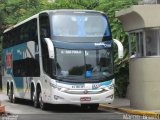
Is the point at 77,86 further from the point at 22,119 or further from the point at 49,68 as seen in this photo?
the point at 22,119

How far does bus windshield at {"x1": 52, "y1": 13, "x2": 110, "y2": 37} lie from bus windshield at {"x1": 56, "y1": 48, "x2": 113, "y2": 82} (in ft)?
2.50

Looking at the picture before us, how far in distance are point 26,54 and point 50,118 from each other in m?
7.66

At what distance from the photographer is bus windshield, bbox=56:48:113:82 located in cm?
1992

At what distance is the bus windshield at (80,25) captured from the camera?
66.6 ft

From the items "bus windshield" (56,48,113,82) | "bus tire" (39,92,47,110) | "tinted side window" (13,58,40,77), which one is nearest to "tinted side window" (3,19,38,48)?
"tinted side window" (13,58,40,77)

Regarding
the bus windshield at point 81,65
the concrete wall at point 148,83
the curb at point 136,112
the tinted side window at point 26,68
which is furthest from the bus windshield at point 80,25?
the curb at point 136,112

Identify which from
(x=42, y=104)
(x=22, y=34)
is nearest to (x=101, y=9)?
(x=22, y=34)

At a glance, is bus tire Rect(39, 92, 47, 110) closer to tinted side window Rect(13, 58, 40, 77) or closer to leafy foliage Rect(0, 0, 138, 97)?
tinted side window Rect(13, 58, 40, 77)

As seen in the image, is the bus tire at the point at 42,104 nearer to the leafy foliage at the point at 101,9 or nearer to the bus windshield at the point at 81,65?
the bus windshield at the point at 81,65

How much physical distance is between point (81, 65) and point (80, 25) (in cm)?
172

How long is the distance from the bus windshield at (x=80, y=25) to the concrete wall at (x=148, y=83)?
2021mm

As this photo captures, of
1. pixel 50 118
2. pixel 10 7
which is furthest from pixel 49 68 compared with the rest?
pixel 10 7

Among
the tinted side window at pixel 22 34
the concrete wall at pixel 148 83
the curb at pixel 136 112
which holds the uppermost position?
the tinted side window at pixel 22 34

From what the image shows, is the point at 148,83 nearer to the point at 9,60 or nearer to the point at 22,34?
the point at 22,34
